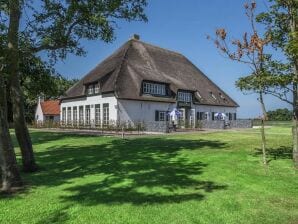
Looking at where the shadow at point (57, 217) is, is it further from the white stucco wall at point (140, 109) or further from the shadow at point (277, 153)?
the white stucco wall at point (140, 109)

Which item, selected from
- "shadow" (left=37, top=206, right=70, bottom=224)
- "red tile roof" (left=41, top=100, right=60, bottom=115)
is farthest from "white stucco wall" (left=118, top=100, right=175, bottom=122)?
"shadow" (left=37, top=206, right=70, bottom=224)

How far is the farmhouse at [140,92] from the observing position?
3998cm

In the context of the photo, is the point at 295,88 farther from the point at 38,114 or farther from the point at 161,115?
the point at 38,114

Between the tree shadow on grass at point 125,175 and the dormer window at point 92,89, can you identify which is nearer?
the tree shadow on grass at point 125,175

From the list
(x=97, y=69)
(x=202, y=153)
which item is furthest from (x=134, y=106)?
(x=202, y=153)

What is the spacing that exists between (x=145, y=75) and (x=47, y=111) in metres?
29.3

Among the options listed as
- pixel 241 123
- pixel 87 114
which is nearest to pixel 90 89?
pixel 87 114

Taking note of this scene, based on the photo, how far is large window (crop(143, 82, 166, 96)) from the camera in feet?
136

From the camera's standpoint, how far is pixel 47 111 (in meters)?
65.9

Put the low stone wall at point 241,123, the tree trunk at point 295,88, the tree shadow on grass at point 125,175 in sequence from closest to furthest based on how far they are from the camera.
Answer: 1. the tree shadow on grass at point 125,175
2. the tree trunk at point 295,88
3. the low stone wall at point 241,123

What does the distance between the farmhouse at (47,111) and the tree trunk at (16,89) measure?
172ft

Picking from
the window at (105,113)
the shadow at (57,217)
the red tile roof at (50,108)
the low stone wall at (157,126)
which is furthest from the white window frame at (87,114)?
the shadow at (57,217)

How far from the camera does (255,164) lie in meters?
14.3

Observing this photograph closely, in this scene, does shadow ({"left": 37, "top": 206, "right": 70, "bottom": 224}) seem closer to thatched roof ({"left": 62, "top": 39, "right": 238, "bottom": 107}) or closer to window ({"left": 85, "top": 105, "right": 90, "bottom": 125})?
thatched roof ({"left": 62, "top": 39, "right": 238, "bottom": 107})
